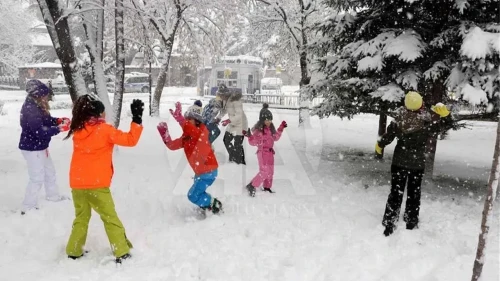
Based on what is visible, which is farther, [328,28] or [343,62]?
[328,28]

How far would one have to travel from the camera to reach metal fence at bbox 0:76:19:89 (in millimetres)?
46638

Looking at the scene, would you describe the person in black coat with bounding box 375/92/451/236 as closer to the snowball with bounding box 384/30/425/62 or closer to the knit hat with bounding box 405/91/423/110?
the knit hat with bounding box 405/91/423/110

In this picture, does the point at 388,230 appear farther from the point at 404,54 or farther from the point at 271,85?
the point at 271,85

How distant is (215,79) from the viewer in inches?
1342

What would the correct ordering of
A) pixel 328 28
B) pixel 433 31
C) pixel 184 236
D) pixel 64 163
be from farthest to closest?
pixel 64 163 → pixel 328 28 → pixel 433 31 → pixel 184 236

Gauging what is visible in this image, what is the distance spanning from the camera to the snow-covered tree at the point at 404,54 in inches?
218

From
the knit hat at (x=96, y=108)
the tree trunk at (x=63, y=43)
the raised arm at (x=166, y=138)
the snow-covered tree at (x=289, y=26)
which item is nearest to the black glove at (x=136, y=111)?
the knit hat at (x=96, y=108)

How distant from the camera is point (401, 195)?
5.09 m

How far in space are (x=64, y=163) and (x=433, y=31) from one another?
7.45m

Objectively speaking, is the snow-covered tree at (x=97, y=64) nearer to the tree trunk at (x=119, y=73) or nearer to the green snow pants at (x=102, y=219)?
the tree trunk at (x=119, y=73)

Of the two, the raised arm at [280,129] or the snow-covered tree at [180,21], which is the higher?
the snow-covered tree at [180,21]

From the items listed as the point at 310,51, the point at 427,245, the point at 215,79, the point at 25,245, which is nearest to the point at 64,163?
the point at 25,245

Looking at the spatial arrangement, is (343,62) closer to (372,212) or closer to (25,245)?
(372,212)

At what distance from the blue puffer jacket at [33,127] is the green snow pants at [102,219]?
4.76 ft
